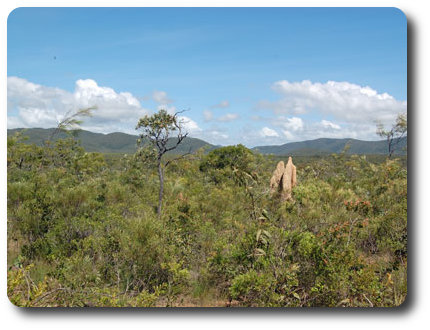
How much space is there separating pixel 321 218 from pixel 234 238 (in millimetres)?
1513

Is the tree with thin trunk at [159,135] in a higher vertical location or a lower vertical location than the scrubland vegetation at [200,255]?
higher

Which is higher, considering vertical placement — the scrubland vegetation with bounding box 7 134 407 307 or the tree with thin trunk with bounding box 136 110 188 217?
the tree with thin trunk with bounding box 136 110 188 217

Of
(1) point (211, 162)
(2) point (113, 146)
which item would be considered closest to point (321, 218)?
(1) point (211, 162)

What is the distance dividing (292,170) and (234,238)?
16.8 feet

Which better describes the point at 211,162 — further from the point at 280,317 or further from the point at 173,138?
the point at 280,317

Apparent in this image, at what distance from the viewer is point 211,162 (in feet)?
60.4

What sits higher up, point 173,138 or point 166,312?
point 173,138


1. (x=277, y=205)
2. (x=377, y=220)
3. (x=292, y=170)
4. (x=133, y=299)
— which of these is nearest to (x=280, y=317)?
(x=133, y=299)

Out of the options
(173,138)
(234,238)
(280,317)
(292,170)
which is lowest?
(280,317)

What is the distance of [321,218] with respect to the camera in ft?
17.1
